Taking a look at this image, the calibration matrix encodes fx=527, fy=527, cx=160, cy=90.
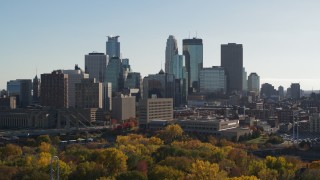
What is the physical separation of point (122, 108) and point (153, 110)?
55.4ft

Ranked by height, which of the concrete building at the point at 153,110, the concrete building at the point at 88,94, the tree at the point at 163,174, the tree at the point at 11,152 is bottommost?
the tree at the point at 11,152

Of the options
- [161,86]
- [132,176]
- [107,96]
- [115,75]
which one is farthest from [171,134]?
[115,75]

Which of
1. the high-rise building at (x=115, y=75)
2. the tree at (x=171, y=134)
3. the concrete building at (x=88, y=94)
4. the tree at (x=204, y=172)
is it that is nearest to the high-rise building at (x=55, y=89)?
the concrete building at (x=88, y=94)

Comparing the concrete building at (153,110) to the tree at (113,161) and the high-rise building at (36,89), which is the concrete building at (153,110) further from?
the high-rise building at (36,89)

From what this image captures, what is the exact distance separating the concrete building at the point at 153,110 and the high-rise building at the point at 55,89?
1307 inches

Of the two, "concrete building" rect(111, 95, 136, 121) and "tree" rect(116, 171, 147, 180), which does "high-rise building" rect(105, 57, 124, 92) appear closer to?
"concrete building" rect(111, 95, 136, 121)

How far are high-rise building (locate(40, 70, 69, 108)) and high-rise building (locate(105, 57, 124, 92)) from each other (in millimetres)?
49841

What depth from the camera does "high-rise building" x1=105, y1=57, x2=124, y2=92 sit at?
18862 centimetres

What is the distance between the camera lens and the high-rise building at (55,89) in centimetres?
13700

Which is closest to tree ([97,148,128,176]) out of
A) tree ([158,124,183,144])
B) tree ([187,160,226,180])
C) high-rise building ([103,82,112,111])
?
tree ([187,160,226,180])

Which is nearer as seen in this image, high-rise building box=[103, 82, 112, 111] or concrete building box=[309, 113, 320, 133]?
concrete building box=[309, 113, 320, 133]

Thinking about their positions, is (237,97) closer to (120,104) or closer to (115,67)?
(115,67)

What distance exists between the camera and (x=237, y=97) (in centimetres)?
19112

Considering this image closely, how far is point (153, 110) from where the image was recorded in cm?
10938
